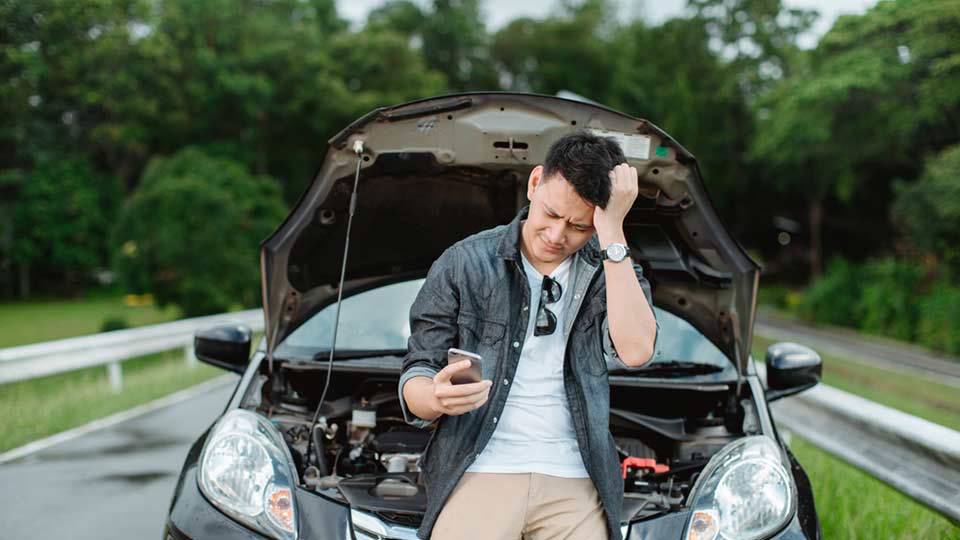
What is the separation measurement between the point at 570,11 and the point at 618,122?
214 feet

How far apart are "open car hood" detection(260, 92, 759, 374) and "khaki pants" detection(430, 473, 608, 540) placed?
1337 millimetres

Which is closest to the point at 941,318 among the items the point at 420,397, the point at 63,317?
the point at 420,397

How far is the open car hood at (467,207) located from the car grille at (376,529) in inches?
44.3

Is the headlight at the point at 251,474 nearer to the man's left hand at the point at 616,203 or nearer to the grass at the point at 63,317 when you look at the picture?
the man's left hand at the point at 616,203

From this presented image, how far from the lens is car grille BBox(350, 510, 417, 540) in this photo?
2625mm

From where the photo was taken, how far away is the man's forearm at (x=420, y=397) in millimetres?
2047

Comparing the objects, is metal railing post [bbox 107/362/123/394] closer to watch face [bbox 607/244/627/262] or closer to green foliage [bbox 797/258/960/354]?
watch face [bbox 607/244/627/262]

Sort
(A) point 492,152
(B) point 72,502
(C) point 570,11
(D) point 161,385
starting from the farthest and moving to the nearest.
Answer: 1. (C) point 570,11
2. (D) point 161,385
3. (B) point 72,502
4. (A) point 492,152

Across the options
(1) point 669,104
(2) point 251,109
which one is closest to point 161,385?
(2) point 251,109

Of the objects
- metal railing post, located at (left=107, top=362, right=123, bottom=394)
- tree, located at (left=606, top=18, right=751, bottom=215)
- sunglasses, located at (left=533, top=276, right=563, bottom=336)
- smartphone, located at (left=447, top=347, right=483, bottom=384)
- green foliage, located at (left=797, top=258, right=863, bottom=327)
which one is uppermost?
tree, located at (left=606, top=18, right=751, bottom=215)

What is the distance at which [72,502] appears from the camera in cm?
502

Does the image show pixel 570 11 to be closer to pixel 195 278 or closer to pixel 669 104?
pixel 669 104

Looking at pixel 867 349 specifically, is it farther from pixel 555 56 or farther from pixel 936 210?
pixel 555 56

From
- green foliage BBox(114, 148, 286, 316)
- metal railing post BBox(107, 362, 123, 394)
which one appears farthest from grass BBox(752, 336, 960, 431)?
green foliage BBox(114, 148, 286, 316)
